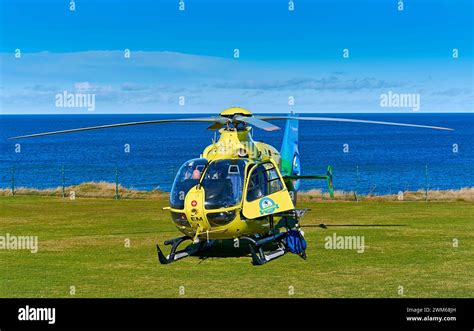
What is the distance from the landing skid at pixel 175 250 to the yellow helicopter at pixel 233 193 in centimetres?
3

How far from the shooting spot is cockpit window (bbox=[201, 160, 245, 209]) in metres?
15.8

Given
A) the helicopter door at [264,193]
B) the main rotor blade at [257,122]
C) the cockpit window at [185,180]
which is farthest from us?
the helicopter door at [264,193]

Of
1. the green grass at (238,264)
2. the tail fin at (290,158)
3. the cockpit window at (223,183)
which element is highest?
the tail fin at (290,158)

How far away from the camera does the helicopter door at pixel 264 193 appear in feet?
53.8

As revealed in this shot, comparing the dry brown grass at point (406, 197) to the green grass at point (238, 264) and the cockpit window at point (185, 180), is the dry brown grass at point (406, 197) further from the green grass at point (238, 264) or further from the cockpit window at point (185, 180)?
the cockpit window at point (185, 180)

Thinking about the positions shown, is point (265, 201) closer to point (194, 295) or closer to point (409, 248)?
point (194, 295)

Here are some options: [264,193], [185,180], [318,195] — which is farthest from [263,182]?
[318,195]

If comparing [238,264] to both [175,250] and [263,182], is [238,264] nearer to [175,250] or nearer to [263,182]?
[175,250]

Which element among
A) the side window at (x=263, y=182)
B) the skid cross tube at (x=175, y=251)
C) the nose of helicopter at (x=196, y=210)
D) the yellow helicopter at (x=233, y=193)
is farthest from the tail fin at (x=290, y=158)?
the nose of helicopter at (x=196, y=210)

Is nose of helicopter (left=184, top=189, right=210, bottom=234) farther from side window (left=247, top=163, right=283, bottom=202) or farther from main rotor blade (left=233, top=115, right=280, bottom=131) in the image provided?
main rotor blade (left=233, top=115, right=280, bottom=131)

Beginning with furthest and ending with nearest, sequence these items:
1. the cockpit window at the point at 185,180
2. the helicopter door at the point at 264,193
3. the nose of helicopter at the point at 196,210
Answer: the helicopter door at the point at 264,193 < the cockpit window at the point at 185,180 < the nose of helicopter at the point at 196,210

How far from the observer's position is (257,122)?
1535 cm

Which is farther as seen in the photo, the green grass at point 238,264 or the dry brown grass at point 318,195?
the dry brown grass at point 318,195

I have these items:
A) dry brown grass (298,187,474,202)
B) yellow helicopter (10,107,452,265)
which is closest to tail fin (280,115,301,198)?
yellow helicopter (10,107,452,265)
